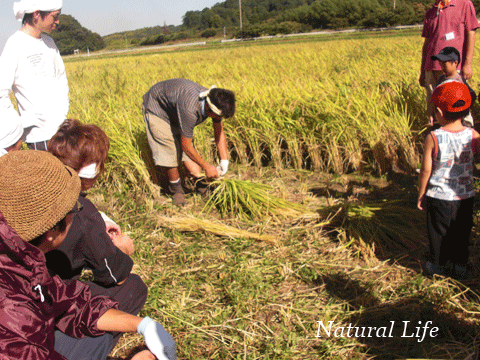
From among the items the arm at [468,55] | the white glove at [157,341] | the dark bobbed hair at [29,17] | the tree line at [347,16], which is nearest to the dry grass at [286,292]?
the white glove at [157,341]

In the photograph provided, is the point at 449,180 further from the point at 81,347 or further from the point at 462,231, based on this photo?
the point at 81,347

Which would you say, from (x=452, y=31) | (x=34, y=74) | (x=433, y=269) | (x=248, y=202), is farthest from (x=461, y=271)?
(x=34, y=74)

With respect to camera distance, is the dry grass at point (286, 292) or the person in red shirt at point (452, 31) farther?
the person in red shirt at point (452, 31)

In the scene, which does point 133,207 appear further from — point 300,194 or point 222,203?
point 300,194

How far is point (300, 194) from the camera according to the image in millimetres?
3139

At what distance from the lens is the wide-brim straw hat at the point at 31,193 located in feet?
2.96

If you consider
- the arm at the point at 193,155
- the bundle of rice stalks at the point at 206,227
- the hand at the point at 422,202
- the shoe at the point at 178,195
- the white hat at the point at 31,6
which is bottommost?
the bundle of rice stalks at the point at 206,227

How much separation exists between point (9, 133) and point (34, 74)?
0.64 meters

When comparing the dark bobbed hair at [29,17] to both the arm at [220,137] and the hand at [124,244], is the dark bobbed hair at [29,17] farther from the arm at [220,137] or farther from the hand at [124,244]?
the hand at [124,244]

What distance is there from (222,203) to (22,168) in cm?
210

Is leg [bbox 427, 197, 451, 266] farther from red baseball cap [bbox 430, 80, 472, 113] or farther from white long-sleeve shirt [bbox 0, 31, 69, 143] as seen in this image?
white long-sleeve shirt [bbox 0, 31, 69, 143]

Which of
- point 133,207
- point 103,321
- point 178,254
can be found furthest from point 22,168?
point 133,207

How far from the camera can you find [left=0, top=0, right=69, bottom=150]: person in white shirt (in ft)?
7.50

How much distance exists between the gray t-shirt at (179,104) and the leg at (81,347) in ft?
5.52
